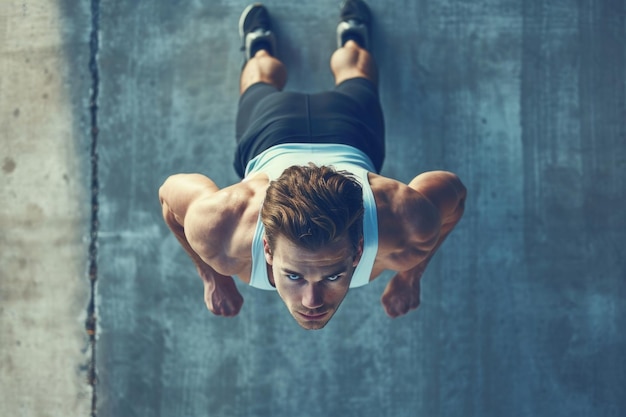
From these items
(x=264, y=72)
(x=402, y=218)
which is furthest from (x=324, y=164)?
(x=264, y=72)

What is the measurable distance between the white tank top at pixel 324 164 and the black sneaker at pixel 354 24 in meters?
0.91

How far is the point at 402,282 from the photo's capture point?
2.52 m

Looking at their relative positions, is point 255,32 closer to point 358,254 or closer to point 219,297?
point 219,297

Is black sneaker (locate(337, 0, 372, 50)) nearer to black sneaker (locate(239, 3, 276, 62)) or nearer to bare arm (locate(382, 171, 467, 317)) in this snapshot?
black sneaker (locate(239, 3, 276, 62))

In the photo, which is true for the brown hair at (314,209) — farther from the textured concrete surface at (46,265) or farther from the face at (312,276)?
the textured concrete surface at (46,265)

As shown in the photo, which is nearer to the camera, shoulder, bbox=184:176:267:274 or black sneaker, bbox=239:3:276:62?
shoulder, bbox=184:176:267:274

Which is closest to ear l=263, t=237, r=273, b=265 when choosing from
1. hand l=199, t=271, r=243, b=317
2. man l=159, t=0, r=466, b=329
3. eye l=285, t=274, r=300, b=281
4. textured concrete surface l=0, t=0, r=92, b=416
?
man l=159, t=0, r=466, b=329

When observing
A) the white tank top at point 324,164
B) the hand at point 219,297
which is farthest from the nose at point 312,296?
the hand at point 219,297

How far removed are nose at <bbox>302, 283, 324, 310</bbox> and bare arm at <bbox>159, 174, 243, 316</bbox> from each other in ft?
2.21

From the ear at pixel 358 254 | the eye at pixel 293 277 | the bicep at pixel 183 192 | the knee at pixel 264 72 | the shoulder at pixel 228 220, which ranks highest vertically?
the knee at pixel 264 72

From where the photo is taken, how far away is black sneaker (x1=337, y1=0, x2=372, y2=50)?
2988mm

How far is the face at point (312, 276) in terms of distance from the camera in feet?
5.75

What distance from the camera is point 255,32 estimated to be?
297cm

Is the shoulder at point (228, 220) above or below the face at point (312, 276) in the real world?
above
